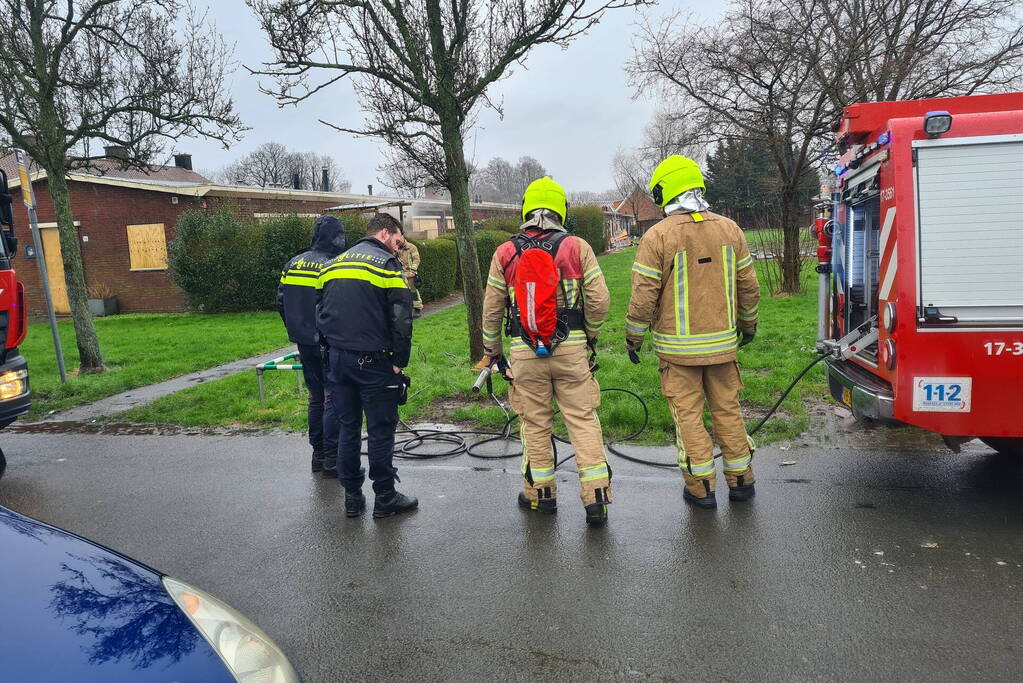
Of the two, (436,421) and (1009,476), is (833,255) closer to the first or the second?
(1009,476)

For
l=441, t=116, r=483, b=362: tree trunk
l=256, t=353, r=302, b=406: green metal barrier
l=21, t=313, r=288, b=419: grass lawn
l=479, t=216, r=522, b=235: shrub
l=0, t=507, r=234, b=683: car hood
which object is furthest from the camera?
l=479, t=216, r=522, b=235: shrub

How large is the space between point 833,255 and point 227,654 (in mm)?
5255

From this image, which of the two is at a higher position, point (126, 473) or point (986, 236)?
point (986, 236)

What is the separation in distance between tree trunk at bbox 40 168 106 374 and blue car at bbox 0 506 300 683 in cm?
966

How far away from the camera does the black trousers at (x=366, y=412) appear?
4.54m

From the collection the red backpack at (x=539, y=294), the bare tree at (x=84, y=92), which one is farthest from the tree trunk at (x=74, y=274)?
the red backpack at (x=539, y=294)

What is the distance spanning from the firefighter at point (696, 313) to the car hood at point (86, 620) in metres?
3.06

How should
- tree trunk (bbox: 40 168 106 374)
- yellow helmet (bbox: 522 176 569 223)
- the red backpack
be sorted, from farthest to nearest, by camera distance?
tree trunk (bbox: 40 168 106 374) < yellow helmet (bbox: 522 176 569 223) < the red backpack

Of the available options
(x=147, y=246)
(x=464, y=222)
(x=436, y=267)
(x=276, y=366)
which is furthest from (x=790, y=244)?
(x=147, y=246)

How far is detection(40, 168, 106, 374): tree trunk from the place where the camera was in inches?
417

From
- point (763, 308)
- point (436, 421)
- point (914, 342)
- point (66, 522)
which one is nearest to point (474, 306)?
point (436, 421)

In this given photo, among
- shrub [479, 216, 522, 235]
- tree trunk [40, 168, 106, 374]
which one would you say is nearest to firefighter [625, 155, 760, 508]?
tree trunk [40, 168, 106, 374]

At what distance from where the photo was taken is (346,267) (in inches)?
175

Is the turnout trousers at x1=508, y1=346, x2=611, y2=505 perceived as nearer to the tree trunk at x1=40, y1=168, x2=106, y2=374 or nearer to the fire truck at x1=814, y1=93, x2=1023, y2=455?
the fire truck at x1=814, y1=93, x2=1023, y2=455
